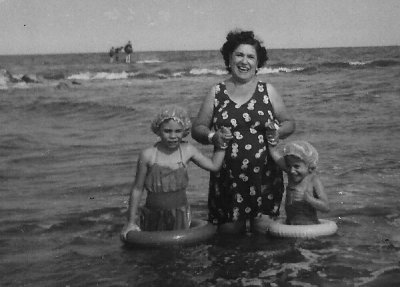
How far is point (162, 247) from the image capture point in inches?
209

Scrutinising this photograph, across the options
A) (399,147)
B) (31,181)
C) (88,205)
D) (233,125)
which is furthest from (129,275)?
(399,147)

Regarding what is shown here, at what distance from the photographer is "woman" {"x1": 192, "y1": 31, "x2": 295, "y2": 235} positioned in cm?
543

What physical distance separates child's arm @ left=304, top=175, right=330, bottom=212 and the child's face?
0.43 ft

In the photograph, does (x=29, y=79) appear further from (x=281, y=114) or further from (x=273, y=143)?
(x=273, y=143)

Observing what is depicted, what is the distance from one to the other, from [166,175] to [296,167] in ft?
3.80

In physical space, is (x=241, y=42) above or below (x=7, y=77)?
above

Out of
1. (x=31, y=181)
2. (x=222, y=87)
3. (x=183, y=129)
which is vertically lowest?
(x=31, y=181)

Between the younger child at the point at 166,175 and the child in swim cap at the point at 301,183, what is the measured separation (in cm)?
59

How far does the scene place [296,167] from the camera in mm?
5406

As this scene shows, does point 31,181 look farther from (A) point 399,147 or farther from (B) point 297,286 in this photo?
(A) point 399,147

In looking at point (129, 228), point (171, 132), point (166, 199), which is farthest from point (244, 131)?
point (129, 228)

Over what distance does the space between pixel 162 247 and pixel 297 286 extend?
1.33 m

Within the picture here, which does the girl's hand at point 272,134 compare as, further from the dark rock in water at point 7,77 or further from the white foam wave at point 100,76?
the white foam wave at point 100,76

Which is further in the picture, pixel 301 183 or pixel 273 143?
pixel 301 183
